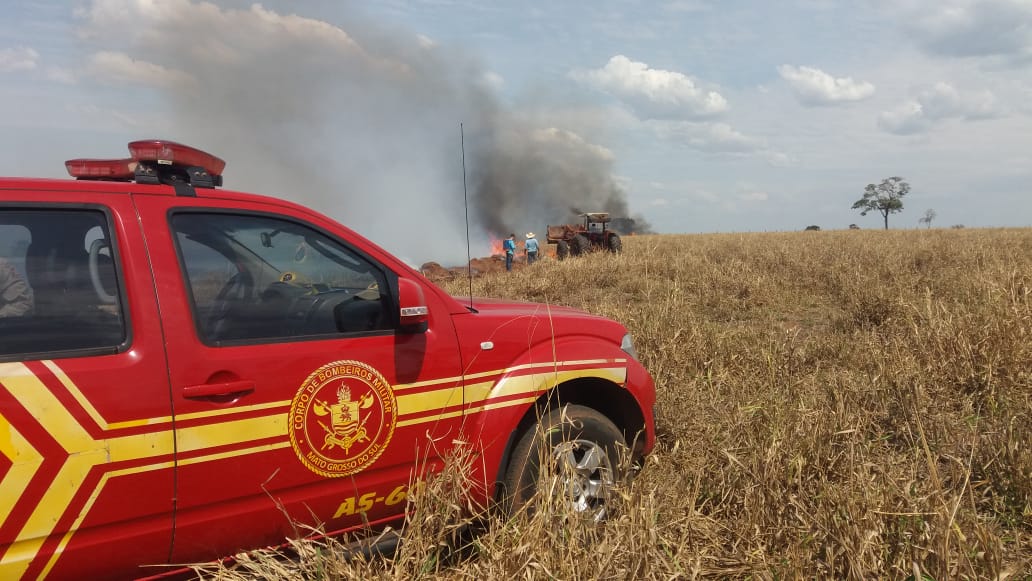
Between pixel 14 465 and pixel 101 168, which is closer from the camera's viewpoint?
pixel 14 465

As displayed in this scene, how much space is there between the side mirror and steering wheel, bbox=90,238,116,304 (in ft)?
3.19

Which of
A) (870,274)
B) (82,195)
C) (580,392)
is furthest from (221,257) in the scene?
(870,274)

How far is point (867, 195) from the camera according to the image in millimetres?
78375

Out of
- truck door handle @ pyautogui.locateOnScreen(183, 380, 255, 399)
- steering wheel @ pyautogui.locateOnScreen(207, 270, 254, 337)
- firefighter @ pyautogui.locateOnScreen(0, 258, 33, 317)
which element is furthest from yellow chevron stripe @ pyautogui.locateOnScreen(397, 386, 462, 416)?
firefighter @ pyautogui.locateOnScreen(0, 258, 33, 317)

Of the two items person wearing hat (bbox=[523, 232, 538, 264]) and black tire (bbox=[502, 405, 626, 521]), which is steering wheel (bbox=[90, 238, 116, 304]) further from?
person wearing hat (bbox=[523, 232, 538, 264])

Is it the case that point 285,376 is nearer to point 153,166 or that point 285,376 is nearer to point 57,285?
point 57,285

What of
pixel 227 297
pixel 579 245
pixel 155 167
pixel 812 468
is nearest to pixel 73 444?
pixel 227 297

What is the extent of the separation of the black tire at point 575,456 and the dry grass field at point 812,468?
22cm

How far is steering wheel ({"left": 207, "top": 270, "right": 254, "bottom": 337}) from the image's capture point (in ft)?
7.68

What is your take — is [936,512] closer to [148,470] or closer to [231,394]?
[231,394]

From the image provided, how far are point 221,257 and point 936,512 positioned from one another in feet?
8.84

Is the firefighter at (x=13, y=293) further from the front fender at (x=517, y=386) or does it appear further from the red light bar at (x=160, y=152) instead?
the front fender at (x=517, y=386)

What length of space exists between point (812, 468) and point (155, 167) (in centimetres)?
317

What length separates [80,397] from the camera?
1994mm
